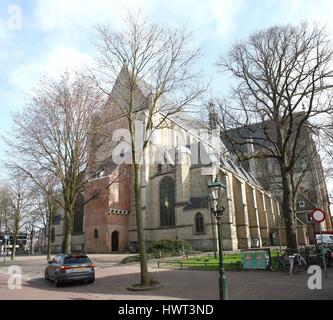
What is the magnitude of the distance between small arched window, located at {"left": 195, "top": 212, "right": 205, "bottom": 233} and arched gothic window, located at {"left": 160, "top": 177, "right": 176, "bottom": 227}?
12.9ft

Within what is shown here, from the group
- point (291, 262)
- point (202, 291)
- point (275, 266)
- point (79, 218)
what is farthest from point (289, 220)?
point (79, 218)

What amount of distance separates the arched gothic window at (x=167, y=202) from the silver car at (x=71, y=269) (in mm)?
26950

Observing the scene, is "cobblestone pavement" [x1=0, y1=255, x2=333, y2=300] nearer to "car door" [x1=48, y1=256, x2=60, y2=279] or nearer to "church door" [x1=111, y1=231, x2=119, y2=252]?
"car door" [x1=48, y1=256, x2=60, y2=279]

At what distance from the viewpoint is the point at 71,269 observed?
13.5m

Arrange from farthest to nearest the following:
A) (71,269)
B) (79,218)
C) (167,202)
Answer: (79,218)
(167,202)
(71,269)

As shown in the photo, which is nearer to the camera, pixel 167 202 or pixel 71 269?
pixel 71 269

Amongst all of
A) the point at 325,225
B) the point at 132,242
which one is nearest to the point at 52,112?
the point at 132,242

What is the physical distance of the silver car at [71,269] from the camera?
13258 mm

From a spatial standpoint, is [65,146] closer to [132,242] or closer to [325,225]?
[132,242]

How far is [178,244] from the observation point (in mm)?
31859

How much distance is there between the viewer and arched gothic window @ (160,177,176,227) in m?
41.0

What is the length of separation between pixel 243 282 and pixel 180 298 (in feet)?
12.7

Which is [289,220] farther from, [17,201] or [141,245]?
[17,201]

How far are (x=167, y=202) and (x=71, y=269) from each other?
93.7 feet
